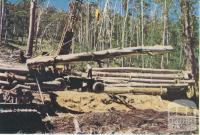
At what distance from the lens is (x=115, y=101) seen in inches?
477

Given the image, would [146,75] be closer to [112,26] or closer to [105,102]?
[105,102]

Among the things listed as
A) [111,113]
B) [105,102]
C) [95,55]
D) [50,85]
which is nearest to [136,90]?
[105,102]

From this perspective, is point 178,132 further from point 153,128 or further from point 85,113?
point 85,113

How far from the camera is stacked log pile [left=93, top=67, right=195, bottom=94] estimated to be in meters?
13.6

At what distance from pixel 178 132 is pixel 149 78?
566 centimetres

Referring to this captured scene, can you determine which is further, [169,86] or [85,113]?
[169,86]

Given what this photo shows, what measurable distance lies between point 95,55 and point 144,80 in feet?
13.8

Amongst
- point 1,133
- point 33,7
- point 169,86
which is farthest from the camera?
point 33,7

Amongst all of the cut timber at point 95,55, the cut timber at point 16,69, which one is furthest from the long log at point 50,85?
the cut timber at point 95,55

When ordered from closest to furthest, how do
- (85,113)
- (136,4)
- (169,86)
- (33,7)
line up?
(85,113) → (169,86) → (33,7) → (136,4)

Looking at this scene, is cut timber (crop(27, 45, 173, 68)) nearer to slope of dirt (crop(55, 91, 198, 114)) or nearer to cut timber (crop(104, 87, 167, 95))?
slope of dirt (crop(55, 91, 198, 114))

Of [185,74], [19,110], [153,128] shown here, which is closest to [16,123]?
[19,110]

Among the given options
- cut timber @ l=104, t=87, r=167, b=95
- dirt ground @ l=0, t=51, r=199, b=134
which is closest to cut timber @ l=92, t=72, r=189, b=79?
cut timber @ l=104, t=87, r=167, b=95

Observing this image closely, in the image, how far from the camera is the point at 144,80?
1416 centimetres
